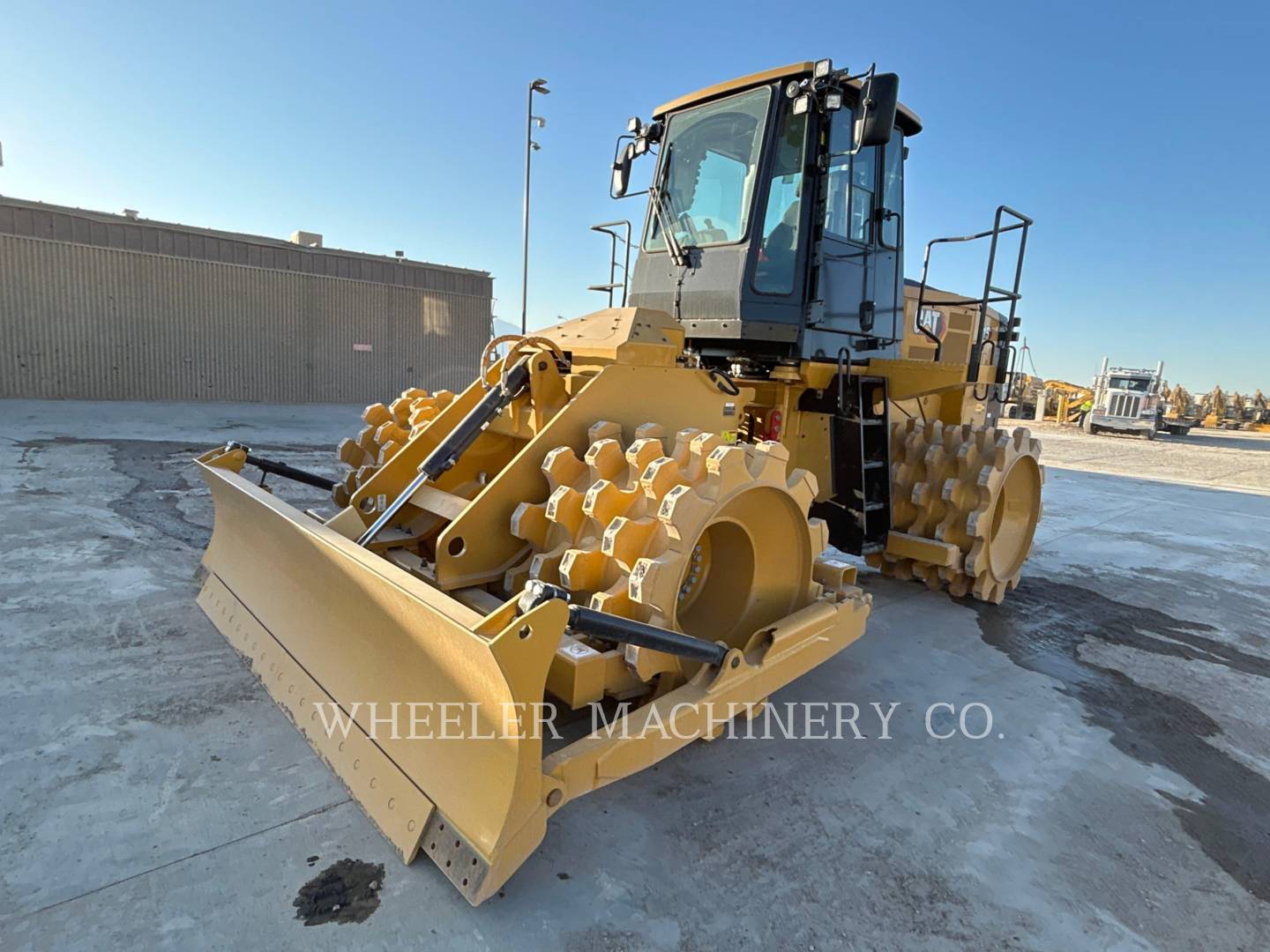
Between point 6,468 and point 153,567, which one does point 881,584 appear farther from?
point 6,468

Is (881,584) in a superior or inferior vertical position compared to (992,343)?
inferior

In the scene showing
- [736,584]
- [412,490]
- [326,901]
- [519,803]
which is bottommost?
[326,901]

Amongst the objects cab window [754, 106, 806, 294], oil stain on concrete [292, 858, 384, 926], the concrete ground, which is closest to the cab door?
cab window [754, 106, 806, 294]

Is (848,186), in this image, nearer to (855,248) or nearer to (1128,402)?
(855,248)

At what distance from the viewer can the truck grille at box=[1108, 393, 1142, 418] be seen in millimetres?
28547

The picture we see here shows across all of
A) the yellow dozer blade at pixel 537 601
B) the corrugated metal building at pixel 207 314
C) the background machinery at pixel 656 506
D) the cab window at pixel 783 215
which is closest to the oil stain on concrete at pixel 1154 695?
the background machinery at pixel 656 506

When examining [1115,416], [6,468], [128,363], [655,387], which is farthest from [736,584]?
[1115,416]

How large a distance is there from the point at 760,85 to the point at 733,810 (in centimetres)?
406

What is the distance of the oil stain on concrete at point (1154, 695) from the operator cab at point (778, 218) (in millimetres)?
2335

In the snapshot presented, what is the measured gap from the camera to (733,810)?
2.83 meters

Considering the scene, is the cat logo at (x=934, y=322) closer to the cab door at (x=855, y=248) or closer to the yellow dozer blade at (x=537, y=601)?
the cab door at (x=855, y=248)

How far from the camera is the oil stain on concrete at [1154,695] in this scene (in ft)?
9.62

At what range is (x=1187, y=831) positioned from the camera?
291cm

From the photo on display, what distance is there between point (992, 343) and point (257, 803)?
6.02 meters
